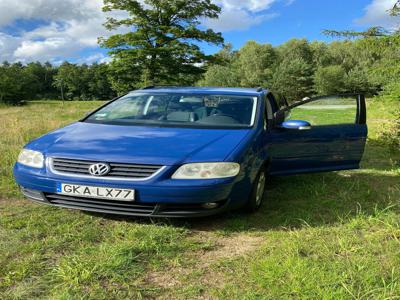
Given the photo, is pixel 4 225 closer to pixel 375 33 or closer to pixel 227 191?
pixel 227 191

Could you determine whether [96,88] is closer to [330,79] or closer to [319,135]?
[330,79]

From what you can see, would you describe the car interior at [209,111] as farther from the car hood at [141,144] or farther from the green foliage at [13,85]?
the green foliage at [13,85]

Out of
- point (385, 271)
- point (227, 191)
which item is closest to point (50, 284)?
point (227, 191)

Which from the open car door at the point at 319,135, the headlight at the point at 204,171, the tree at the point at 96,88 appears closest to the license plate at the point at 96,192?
the headlight at the point at 204,171

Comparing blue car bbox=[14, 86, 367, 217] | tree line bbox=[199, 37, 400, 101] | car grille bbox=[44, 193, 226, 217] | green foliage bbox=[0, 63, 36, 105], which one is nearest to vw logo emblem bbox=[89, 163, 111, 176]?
blue car bbox=[14, 86, 367, 217]

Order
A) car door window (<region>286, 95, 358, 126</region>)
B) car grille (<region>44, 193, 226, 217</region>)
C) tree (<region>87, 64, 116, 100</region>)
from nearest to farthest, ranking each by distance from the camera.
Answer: car grille (<region>44, 193, 226, 217</region>), car door window (<region>286, 95, 358, 126</region>), tree (<region>87, 64, 116, 100</region>)

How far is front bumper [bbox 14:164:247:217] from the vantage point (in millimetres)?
Answer: 3037

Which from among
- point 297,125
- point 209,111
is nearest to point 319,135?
point 297,125

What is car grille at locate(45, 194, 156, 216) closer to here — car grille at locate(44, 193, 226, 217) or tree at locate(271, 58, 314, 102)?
car grille at locate(44, 193, 226, 217)

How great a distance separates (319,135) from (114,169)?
8.82 feet

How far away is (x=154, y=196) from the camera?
10.0ft

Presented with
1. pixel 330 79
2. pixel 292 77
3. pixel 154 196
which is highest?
pixel 292 77

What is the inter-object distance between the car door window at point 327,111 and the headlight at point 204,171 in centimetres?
199

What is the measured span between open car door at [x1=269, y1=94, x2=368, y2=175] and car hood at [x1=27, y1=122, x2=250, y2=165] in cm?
85
